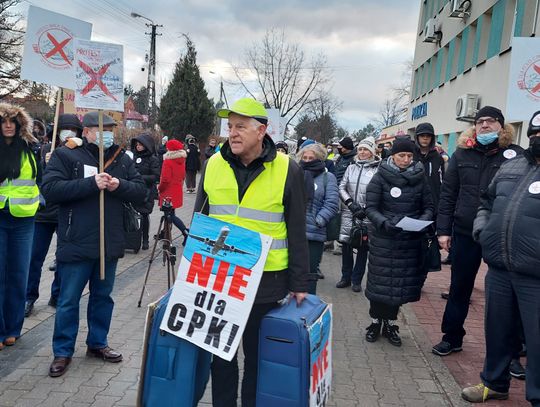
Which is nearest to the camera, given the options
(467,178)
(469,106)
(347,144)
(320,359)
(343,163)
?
(320,359)

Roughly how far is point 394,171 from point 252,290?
2.57m

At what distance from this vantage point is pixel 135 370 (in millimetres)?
4059

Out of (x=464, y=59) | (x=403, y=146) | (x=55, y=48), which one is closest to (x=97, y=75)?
(x=55, y=48)

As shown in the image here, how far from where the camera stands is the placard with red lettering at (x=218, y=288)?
9.14ft

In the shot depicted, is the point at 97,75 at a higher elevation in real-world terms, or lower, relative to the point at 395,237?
higher

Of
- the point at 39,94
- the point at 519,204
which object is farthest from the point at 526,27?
the point at 39,94

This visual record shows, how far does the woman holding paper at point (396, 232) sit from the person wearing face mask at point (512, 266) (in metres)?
1.03

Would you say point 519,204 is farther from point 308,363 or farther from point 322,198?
point 322,198

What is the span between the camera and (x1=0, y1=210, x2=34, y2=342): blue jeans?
4305mm

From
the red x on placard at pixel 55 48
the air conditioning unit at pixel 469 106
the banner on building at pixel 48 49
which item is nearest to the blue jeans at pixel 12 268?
the banner on building at pixel 48 49

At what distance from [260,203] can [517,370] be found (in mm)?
3017

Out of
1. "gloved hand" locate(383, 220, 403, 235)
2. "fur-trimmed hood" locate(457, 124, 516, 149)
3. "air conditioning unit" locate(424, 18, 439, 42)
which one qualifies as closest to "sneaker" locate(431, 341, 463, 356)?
"gloved hand" locate(383, 220, 403, 235)

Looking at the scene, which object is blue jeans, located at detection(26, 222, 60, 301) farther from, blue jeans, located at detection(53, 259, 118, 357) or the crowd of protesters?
blue jeans, located at detection(53, 259, 118, 357)

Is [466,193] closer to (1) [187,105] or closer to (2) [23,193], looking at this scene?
(2) [23,193]
